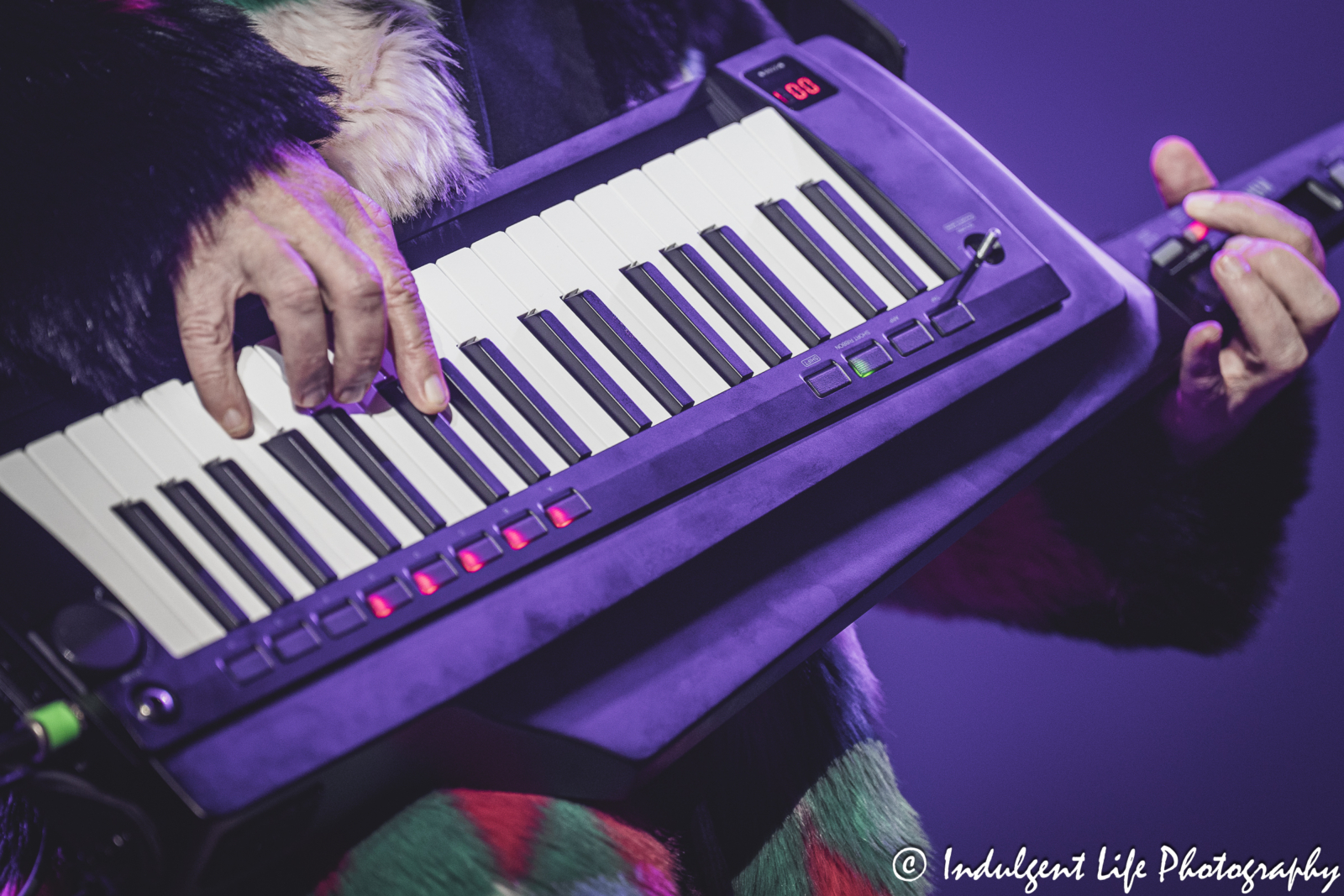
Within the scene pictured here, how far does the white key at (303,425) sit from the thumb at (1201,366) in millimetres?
695

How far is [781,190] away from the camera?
0.75 metres

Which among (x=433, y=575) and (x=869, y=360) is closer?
(x=433, y=575)

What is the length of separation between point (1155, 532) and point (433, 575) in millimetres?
760

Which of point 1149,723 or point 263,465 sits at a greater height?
point 263,465

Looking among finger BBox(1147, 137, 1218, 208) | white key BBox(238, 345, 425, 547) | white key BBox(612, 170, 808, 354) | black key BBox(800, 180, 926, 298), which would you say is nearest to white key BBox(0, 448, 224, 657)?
white key BBox(238, 345, 425, 547)

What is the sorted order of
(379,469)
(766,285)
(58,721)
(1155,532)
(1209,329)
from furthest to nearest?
(1155,532), (1209,329), (766,285), (379,469), (58,721)

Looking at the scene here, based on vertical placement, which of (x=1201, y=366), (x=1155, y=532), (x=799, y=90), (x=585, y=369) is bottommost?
(x=1155, y=532)

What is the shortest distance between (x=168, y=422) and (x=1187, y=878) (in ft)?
3.39

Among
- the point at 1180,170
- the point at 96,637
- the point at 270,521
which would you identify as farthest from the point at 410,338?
the point at 1180,170

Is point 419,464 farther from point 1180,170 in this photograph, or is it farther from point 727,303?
point 1180,170

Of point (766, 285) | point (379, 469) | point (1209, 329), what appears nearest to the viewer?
point (379, 469)

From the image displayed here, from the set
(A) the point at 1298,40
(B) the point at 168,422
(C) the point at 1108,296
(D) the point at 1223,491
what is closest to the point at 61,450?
(B) the point at 168,422

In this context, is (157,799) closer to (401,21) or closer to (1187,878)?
(401,21)

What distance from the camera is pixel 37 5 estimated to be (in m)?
0.60
